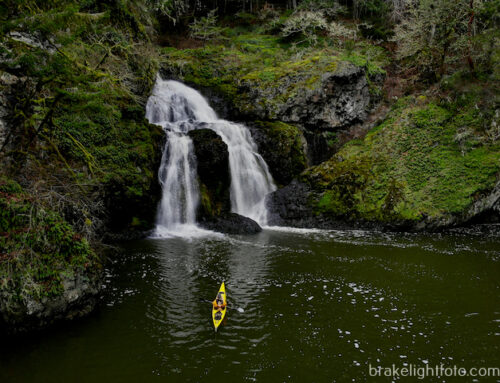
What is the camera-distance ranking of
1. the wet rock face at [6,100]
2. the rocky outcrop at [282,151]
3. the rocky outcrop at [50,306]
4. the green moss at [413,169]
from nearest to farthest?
the rocky outcrop at [50,306] < the wet rock face at [6,100] < the green moss at [413,169] < the rocky outcrop at [282,151]

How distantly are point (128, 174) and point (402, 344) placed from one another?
1059 centimetres

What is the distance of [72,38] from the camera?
5.89m

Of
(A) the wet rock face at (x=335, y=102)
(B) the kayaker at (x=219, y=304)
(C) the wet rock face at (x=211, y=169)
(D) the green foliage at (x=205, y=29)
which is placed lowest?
(B) the kayaker at (x=219, y=304)

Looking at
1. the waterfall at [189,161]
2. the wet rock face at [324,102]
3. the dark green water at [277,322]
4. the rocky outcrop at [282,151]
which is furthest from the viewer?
the wet rock face at [324,102]

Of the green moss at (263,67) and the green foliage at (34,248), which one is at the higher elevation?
the green moss at (263,67)

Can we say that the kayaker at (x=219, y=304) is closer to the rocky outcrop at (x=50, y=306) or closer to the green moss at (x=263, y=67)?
the rocky outcrop at (x=50, y=306)

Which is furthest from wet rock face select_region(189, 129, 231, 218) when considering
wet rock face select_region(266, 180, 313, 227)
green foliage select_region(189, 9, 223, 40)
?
green foliage select_region(189, 9, 223, 40)

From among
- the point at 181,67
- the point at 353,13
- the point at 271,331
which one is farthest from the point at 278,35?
the point at 271,331

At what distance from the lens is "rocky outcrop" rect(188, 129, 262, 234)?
14609 millimetres

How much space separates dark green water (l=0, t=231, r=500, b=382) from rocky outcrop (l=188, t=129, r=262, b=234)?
430cm

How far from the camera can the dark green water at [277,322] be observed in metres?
4.73

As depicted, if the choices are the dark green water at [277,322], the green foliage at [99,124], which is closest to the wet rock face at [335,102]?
the green foliage at [99,124]

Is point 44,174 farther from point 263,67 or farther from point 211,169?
point 263,67

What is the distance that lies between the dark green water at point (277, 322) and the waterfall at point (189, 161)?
14.5ft
